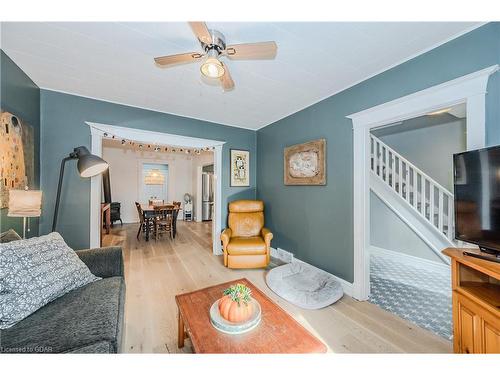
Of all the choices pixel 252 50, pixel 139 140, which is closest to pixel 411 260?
pixel 252 50

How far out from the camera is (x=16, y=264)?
45.3 inches

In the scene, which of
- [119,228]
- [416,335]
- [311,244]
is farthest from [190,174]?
[416,335]

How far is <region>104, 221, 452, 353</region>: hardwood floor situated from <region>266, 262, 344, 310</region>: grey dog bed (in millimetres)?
69

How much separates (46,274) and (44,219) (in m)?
1.63

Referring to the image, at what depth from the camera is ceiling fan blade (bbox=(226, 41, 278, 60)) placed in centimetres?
131

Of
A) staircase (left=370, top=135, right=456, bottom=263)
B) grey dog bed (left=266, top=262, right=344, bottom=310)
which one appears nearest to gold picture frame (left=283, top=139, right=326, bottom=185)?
grey dog bed (left=266, top=262, right=344, bottom=310)

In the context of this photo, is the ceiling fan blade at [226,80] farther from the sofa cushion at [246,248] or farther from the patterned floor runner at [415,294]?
the patterned floor runner at [415,294]

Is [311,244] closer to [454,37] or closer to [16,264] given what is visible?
[454,37]

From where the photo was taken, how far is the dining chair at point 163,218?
14.9 ft

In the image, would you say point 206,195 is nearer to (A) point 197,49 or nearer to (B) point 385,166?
(B) point 385,166

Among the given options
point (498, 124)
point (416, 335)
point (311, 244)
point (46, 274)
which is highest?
point (498, 124)

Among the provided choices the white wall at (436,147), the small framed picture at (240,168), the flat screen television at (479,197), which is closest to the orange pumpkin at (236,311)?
the flat screen television at (479,197)

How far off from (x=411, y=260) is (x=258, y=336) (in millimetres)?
3290

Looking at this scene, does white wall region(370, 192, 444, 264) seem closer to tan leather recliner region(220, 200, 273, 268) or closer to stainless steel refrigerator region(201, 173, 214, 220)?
tan leather recliner region(220, 200, 273, 268)
